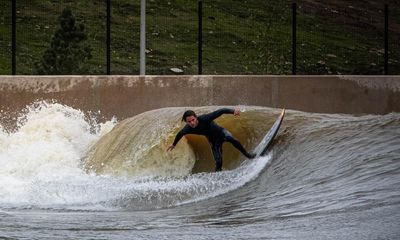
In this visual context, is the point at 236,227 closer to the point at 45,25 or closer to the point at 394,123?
the point at 394,123

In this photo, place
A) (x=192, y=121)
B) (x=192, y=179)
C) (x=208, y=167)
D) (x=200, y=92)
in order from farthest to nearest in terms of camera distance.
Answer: (x=200, y=92), (x=208, y=167), (x=192, y=121), (x=192, y=179)

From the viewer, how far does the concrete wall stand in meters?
22.7

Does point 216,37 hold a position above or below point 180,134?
above

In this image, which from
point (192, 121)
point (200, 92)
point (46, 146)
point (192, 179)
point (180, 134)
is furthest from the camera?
point (200, 92)

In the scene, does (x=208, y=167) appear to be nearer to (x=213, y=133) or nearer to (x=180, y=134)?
(x=213, y=133)

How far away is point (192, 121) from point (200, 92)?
631 centimetres

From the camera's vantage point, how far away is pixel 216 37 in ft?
105

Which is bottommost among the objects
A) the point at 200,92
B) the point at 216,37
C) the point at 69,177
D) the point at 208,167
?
the point at 69,177

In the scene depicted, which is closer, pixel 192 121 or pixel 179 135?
pixel 192 121

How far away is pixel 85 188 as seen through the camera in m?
16.5

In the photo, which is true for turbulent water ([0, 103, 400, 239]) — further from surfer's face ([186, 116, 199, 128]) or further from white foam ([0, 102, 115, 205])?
surfer's face ([186, 116, 199, 128])

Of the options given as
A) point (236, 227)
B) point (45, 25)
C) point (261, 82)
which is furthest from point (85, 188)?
point (45, 25)

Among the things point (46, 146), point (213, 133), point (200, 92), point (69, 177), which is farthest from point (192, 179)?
point (200, 92)

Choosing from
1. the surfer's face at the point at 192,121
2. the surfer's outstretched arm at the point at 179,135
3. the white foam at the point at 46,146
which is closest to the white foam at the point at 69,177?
the white foam at the point at 46,146
